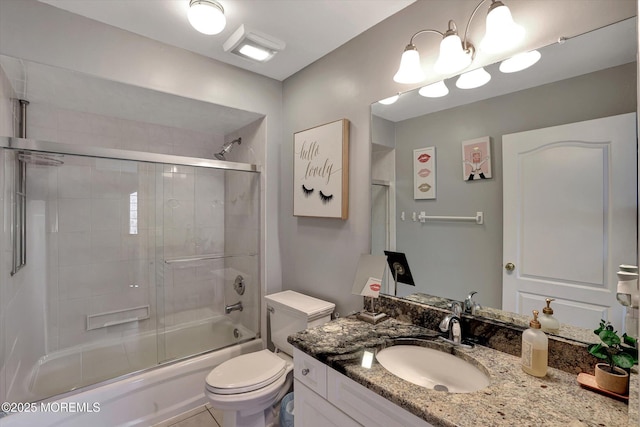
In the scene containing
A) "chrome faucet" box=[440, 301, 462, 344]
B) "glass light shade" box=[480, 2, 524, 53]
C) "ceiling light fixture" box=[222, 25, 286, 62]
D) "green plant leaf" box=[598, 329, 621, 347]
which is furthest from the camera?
"ceiling light fixture" box=[222, 25, 286, 62]

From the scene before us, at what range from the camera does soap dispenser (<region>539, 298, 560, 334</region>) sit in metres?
1.05

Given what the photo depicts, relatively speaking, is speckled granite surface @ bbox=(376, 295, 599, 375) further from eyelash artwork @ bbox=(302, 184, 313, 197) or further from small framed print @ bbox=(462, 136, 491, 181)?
eyelash artwork @ bbox=(302, 184, 313, 197)

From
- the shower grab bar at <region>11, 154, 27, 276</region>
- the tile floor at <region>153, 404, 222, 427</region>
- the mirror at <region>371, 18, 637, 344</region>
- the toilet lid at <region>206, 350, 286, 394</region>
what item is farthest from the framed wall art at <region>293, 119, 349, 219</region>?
the shower grab bar at <region>11, 154, 27, 276</region>

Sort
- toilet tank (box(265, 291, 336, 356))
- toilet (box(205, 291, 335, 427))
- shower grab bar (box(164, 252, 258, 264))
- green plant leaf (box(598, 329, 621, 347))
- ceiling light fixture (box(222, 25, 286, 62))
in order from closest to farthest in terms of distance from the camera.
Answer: green plant leaf (box(598, 329, 621, 347))
toilet (box(205, 291, 335, 427))
ceiling light fixture (box(222, 25, 286, 62))
toilet tank (box(265, 291, 336, 356))
shower grab bar (box(164, 252, 258, 264))

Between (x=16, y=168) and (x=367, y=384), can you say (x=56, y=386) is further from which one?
(x=367, y=384)

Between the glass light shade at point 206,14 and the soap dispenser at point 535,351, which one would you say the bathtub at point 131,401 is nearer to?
the soap dispenser at point 535,351

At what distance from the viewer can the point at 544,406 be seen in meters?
0.83

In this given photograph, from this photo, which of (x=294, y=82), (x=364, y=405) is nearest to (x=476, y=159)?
(x=364, y=405)

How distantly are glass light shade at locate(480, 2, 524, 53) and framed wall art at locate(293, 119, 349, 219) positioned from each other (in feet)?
2.92

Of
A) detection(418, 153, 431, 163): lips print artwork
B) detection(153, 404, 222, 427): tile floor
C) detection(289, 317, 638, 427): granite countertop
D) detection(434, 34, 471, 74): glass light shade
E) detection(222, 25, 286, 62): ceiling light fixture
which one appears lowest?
detection(153, 404, 222, 427): tile floor

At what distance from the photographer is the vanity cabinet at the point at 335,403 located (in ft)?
3.08

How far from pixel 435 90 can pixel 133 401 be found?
2.57 m

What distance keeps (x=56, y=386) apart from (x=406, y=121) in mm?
2645

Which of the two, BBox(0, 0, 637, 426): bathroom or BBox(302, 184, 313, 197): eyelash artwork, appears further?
BBox(302, 184, 313, 197): eyelash artwork
